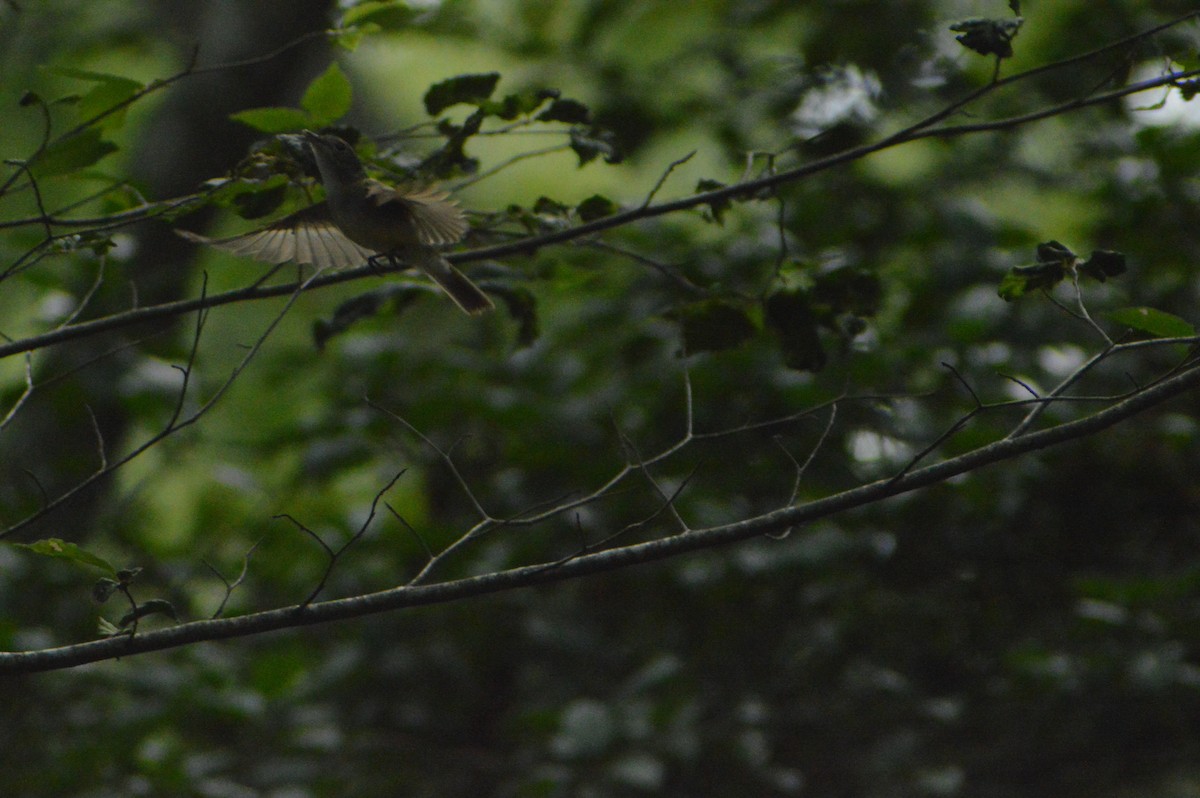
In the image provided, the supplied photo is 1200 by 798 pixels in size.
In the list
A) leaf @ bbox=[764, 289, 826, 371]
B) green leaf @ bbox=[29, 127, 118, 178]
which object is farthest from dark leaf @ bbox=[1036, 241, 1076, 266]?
green leaf @ bbox=[29, 127, 118, 178]

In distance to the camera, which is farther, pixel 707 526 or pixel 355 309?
pixel 707 526

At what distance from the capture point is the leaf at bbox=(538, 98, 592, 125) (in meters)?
1.90

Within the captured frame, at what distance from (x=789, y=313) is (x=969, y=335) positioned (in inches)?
45.9

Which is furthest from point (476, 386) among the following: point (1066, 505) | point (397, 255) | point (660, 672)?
point (1066, 505)

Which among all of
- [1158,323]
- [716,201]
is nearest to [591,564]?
[716,201]

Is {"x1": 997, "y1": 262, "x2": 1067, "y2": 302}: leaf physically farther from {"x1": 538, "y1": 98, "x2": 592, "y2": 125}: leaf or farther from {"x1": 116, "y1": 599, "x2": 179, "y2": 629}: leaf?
{"x1": 116, "y1": 599, "x2": 179, "y2": 629}: leaf

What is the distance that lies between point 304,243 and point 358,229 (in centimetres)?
12

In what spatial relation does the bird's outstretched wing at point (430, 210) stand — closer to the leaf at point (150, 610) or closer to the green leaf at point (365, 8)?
the green leaf at point (365, 8)

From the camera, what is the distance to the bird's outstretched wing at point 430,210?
1771mm

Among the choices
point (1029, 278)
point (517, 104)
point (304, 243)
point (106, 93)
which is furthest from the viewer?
point (304, 243)

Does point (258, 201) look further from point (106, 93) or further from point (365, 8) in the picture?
point (365, 8)

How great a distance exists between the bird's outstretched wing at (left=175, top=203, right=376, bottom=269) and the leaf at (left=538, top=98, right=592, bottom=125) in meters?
0.41

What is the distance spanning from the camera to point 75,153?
69.2 inches

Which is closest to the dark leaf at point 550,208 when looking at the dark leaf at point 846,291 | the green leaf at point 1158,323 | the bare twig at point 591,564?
the dark leaf at point 846,291
